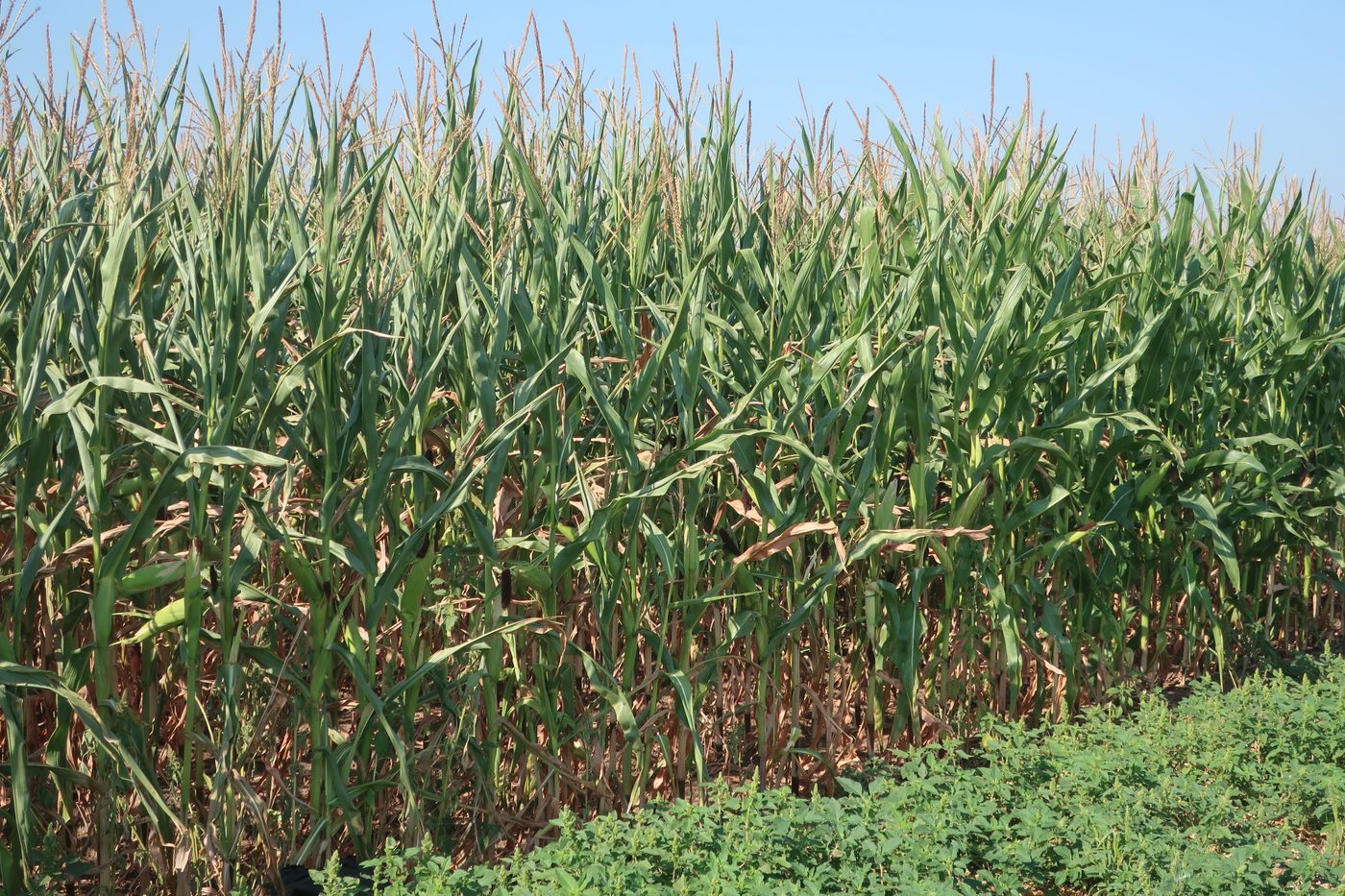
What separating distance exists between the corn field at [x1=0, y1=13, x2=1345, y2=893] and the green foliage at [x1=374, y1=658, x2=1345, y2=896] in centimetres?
48

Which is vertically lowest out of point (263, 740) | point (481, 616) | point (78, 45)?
point (263, 740)

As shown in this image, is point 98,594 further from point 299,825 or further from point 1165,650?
point 1165,650

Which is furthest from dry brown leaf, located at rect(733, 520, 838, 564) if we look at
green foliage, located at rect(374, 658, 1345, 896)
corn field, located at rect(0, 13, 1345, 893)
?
green foliage, located at rect(374, 658, 1345, 896)

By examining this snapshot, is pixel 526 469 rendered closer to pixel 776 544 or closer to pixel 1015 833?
pixel 776 544

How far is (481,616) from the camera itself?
133 inches

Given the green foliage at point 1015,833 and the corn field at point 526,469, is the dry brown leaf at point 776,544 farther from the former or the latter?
the green foliage at point 1015,833

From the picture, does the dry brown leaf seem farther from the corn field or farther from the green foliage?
the green foliage

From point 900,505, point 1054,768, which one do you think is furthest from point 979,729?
point 900,505

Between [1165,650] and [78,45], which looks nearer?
[78,45]

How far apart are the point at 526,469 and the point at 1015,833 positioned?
1.71m

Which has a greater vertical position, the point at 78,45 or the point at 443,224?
the point at 78,45

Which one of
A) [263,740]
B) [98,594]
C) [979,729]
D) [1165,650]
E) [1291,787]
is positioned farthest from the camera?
[1165,650]

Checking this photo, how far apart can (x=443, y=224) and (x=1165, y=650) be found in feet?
13.4

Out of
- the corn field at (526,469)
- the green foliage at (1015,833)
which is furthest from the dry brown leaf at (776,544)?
the green foliage at (1015,833)
